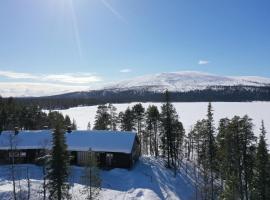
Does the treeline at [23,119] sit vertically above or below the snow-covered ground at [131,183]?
above

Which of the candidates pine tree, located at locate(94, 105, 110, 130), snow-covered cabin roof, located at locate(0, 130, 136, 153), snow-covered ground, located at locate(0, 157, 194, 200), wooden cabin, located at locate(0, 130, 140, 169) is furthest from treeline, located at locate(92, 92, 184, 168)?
snow-covered cabin roof, located at locate(0, 130, 136, 153)

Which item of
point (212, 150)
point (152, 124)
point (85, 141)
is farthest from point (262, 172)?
point (152, 124)

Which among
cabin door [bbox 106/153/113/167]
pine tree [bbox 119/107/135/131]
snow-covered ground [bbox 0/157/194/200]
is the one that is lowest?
snow-covered ground [bbox 0/157/194/200]

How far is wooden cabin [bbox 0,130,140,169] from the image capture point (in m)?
49.8

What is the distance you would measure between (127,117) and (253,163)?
36688 mm

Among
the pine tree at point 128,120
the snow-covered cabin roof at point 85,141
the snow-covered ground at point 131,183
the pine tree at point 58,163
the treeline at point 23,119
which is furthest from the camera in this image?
the treeline at point 23,119

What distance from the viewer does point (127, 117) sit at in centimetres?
6975

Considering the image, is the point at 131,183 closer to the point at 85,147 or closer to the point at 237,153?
the point at 85,147

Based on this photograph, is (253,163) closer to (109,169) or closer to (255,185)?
(255,185)

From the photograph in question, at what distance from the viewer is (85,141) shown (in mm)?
51312

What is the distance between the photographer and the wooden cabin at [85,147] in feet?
163

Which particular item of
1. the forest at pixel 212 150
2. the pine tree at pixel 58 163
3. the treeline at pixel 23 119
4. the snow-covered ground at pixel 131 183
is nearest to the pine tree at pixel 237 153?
the forest at pixel 212 150

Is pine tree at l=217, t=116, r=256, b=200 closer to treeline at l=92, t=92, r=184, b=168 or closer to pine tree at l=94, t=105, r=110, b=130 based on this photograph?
treeline at l=92, t=92, r=184, b=168

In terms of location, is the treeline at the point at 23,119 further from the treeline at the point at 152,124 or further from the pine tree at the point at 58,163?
the pine tree at the point at 58,163
